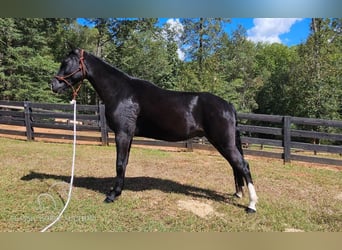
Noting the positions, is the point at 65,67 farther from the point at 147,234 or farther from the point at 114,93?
the point at 147,234

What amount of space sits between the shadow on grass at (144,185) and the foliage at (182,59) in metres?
8.86

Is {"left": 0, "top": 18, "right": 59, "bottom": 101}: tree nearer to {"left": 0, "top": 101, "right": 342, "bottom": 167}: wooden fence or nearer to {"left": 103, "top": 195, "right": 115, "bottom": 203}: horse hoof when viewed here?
{"left": 0, "top": 101, "right": 342, "bottom": 167}: wooden fence

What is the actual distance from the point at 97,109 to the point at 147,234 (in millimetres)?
5890

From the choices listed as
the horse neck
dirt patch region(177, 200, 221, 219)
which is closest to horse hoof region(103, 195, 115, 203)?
dirt patch region(177, 200, 221, 219)

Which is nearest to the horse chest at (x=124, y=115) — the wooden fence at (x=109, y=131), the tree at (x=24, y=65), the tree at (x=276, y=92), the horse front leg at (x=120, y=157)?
the horse front leg at (x=120, y=157)


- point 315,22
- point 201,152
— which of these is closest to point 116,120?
point 201,152

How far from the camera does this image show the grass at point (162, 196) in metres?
2.95

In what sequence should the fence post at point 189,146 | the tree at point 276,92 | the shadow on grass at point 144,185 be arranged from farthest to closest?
the tree at point 276,92 → the fence post at point 189,146 → the shadow on grass at point 144,185

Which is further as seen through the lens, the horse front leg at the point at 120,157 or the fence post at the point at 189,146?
the fence post at the point at 189,146

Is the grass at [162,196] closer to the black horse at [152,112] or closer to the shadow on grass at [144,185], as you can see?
the shadow on grass at [144,185]

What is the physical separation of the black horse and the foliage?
9401 mm

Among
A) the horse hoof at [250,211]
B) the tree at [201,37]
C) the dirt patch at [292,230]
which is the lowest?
the dirt patch at [292,230]

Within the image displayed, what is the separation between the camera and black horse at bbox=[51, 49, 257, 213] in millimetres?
3389

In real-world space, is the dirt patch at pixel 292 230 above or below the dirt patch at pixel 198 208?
below
